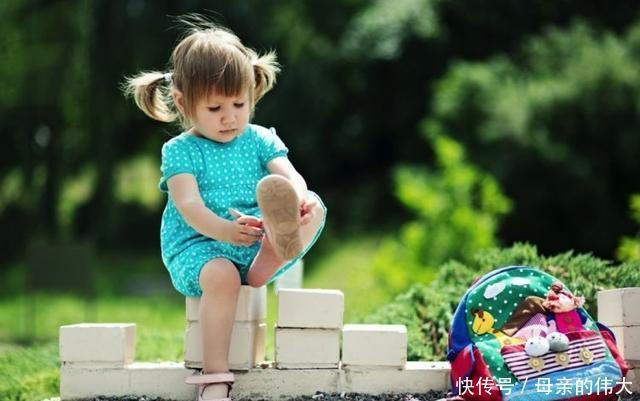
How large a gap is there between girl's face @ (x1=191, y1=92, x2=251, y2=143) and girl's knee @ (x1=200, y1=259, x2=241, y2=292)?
48 cm

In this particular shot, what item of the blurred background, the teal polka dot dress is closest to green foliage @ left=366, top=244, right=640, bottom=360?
the teal polka dot dress

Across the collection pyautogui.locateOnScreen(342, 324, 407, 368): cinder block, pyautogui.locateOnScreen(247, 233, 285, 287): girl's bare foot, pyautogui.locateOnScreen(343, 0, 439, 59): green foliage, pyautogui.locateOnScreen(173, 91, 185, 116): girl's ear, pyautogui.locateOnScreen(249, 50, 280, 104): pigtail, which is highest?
pyautogui.locateOnScreen(343, 0, 439, 59): green foliage

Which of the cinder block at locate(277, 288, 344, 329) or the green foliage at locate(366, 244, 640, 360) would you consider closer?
the cinder block at locate(277, 288, 344, 329)

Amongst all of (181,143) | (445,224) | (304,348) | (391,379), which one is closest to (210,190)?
(181,143)

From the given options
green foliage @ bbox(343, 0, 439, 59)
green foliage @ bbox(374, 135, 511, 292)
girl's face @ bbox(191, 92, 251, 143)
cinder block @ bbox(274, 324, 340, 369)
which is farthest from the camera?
green foliage @ bbox(343, 0, 439, 59)

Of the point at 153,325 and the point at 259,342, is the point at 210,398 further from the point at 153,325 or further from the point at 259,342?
the point at 153,325

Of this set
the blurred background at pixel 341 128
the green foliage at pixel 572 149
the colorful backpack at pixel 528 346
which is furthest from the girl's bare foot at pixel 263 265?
the green foliage at pixel 572 149

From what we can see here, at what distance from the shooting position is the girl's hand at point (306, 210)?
339 cm

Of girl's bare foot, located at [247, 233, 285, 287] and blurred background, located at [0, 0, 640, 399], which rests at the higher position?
blurred background, located at [0, 0, 640, 399]

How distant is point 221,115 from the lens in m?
3.61

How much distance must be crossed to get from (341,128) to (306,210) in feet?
37.0

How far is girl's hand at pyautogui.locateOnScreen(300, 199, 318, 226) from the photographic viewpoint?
3389mm

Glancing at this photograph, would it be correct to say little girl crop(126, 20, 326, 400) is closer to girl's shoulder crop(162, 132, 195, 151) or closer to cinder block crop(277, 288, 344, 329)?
girl's shoulder crop(162, 132, 195, 151)

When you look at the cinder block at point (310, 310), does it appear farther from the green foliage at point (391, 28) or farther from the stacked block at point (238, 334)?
the green foliage at point (391, 28)
